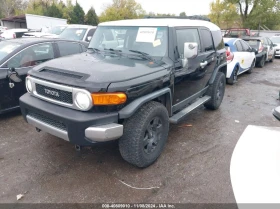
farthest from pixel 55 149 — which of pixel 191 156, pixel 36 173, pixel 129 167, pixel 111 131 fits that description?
pixel 191 156

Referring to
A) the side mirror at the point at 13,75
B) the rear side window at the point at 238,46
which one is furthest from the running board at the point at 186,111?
the rear side window at the point at 238,46

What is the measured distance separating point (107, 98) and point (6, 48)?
338cm

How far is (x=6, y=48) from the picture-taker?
15.3ft

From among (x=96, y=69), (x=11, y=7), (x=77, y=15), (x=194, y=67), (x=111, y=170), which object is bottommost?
(x=111, y=170)

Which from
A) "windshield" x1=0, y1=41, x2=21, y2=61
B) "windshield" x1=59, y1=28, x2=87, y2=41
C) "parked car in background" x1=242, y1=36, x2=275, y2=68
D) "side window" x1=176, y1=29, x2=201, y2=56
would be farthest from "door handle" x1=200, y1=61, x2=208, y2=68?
"parked car in background" x1=242, y1=36, x2=275, y2=68

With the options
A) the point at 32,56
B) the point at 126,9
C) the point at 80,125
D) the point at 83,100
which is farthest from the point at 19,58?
the point at 126,9

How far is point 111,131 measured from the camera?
2514 millimetres

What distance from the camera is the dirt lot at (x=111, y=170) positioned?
2660 millimetres

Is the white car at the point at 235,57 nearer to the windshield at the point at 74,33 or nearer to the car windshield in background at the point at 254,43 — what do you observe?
the car windshield in background at the point at 254,43

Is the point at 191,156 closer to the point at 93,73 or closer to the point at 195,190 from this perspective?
the point at 195,190

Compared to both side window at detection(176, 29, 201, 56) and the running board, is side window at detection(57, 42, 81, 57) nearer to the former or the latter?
side window at detection(176, 29, 201, 56)

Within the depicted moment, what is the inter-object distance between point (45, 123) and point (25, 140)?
131cm

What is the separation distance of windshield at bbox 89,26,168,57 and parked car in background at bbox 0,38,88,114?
1.71m

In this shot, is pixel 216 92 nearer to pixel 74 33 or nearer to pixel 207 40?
pixel 207 40
